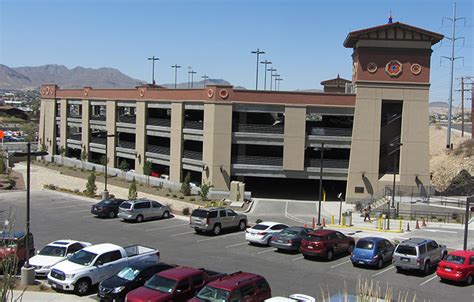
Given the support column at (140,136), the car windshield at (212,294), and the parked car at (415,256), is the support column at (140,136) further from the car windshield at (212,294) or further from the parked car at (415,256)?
the car windshield at (212,294)

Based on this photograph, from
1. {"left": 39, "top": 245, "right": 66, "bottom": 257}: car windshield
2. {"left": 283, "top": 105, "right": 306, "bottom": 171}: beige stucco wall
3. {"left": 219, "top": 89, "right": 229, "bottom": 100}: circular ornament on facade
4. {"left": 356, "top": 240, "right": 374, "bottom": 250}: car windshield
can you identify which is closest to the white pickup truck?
{"left": 39, "top": 245, "right": 66, "bottom": 257}: car windshield

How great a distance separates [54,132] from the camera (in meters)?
85.1

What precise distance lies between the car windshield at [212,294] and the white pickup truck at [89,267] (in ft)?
17.3

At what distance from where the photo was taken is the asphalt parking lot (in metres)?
22.2

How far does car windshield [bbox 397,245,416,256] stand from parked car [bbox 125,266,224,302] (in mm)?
10685

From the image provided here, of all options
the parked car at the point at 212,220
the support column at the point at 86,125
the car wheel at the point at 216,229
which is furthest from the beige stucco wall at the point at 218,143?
the support column at the point at 86,125

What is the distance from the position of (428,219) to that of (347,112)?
14.2 m

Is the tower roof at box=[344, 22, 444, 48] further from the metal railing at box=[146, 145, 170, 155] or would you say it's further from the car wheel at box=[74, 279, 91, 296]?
the car wheel at box=[74, 279, 91, 296]

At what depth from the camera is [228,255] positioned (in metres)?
27.7

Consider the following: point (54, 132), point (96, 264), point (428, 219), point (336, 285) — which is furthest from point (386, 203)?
point (54, 132)

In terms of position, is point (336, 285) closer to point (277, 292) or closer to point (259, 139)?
point (277, 292)

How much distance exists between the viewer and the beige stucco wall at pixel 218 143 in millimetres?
52594

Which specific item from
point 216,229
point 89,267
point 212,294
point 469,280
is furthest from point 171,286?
point 216,229

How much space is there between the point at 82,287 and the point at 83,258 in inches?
51.4
